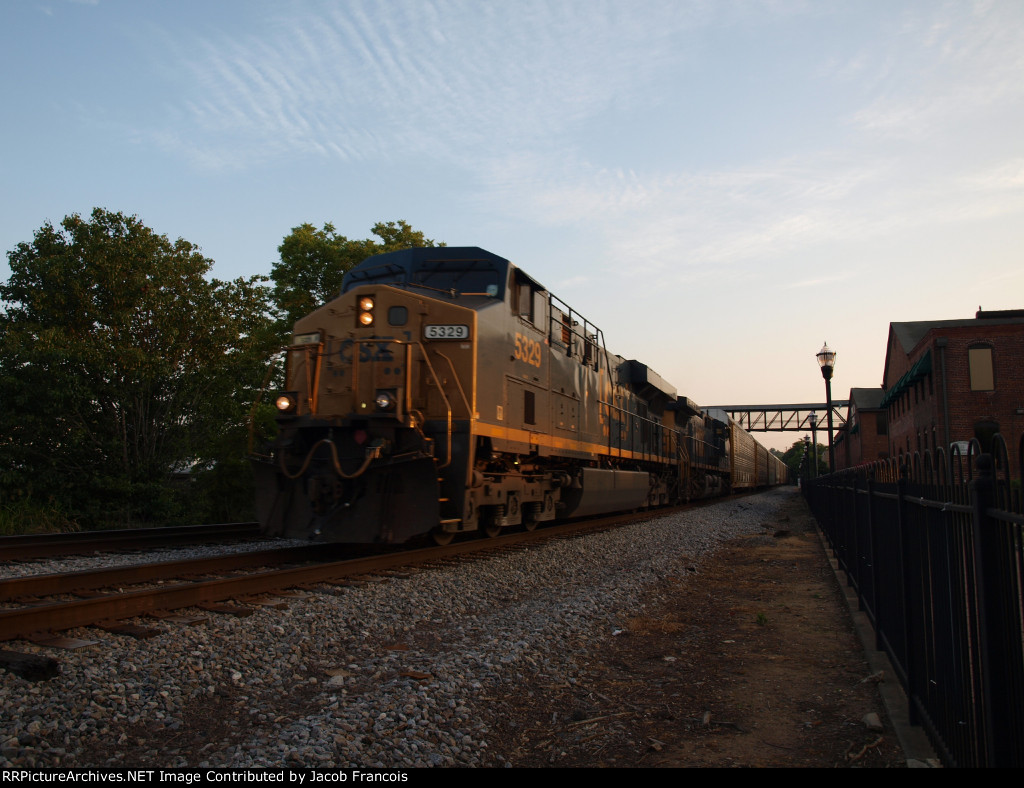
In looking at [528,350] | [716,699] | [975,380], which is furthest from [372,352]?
[975,380]

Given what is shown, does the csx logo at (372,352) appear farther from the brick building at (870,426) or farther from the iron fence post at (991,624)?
the brick building at (870,426)

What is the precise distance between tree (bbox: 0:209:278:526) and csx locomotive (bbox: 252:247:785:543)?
32.9ft

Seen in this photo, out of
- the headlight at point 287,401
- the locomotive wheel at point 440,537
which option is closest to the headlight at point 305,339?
the headlight at point 287,401

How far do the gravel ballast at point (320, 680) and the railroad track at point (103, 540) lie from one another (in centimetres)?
151

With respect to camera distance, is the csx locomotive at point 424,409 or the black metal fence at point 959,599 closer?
the black metal fence at point 959,599

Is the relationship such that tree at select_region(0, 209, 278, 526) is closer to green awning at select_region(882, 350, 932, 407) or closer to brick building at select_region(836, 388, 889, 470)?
green awning at select_region(882, 350, 932, 407)

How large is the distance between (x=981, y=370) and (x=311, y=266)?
27.2m

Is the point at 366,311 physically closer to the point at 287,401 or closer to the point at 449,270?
the point at 287,401

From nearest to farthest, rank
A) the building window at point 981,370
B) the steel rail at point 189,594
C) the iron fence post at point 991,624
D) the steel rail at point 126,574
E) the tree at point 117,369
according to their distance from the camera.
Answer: the iron fence post at point 991,624 → the steel rail at point 189,594 → the steel rail at point 126,574 → the tree at point 117,369 → the building window at point 981,370

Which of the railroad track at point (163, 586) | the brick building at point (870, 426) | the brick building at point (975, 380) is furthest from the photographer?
the brick building at point (870, 426)

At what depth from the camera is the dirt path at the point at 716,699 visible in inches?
125

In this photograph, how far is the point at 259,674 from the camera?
4000 mm

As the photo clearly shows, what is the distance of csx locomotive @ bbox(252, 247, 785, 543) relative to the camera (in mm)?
7359
